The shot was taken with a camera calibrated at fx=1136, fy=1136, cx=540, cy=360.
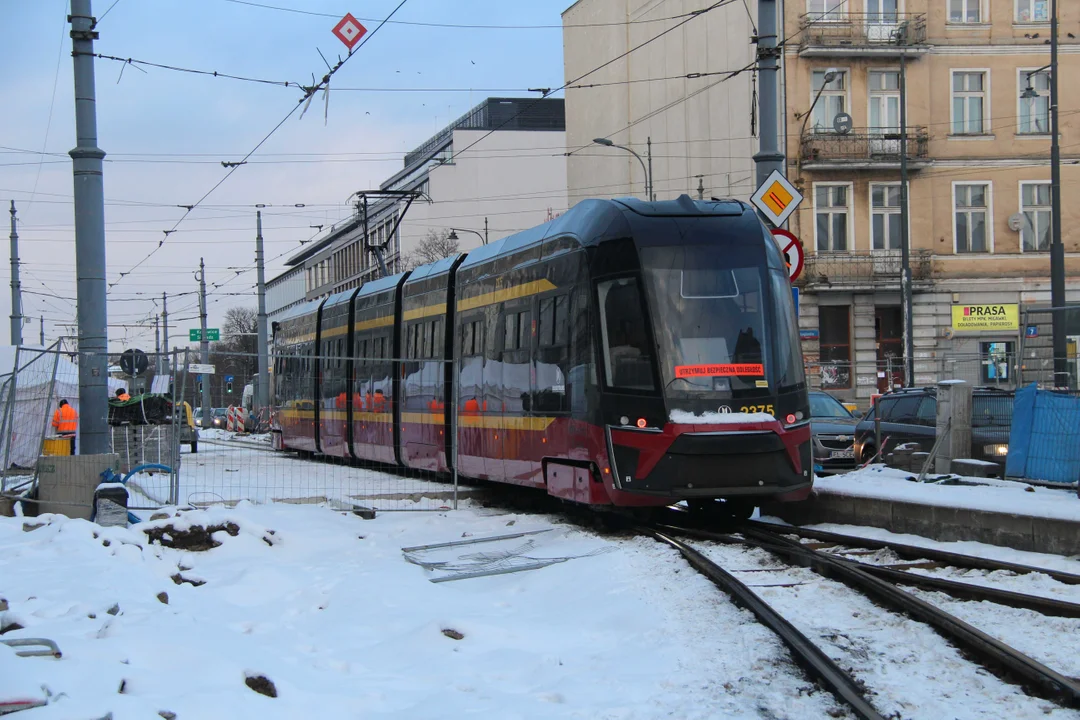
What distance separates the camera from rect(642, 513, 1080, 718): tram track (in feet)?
18.0

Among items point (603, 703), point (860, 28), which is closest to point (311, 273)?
point (860, 28)

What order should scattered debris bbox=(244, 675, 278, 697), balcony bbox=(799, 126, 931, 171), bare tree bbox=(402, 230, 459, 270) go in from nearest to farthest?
scattered debris bbox=(244, 675, 278, 697) < balcony bbox=(799, 126, 931, 171) < bare tree bbox=(402, 230, 459, 270)

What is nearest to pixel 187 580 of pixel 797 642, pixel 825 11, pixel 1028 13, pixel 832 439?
pixel 797 642

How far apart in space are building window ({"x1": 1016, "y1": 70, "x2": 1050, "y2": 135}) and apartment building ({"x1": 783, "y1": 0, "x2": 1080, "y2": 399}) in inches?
1.9

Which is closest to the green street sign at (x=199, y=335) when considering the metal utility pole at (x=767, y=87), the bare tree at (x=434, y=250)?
the bare tree at (x=434, y=250)

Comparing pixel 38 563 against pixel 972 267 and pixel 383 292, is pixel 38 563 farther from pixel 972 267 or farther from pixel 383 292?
pixel 972 267

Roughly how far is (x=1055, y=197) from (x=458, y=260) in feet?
59.1

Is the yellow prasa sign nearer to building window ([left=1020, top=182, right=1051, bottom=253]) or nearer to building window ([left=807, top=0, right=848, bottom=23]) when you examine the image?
building window ([left=1020, top=182, right=1051, bottom=253])

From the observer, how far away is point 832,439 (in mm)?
20469

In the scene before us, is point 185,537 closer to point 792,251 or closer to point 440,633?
point 440,633

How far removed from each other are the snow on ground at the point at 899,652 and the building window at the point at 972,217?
32720 mm

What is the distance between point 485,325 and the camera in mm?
15195

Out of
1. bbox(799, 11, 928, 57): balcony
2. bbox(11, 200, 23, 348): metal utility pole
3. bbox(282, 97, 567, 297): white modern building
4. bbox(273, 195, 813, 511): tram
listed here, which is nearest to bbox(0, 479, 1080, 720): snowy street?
bbox(273, 195, 813, 511): tram

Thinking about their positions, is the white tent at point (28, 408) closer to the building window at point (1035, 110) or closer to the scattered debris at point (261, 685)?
the scattered debris at point (261, 685)
